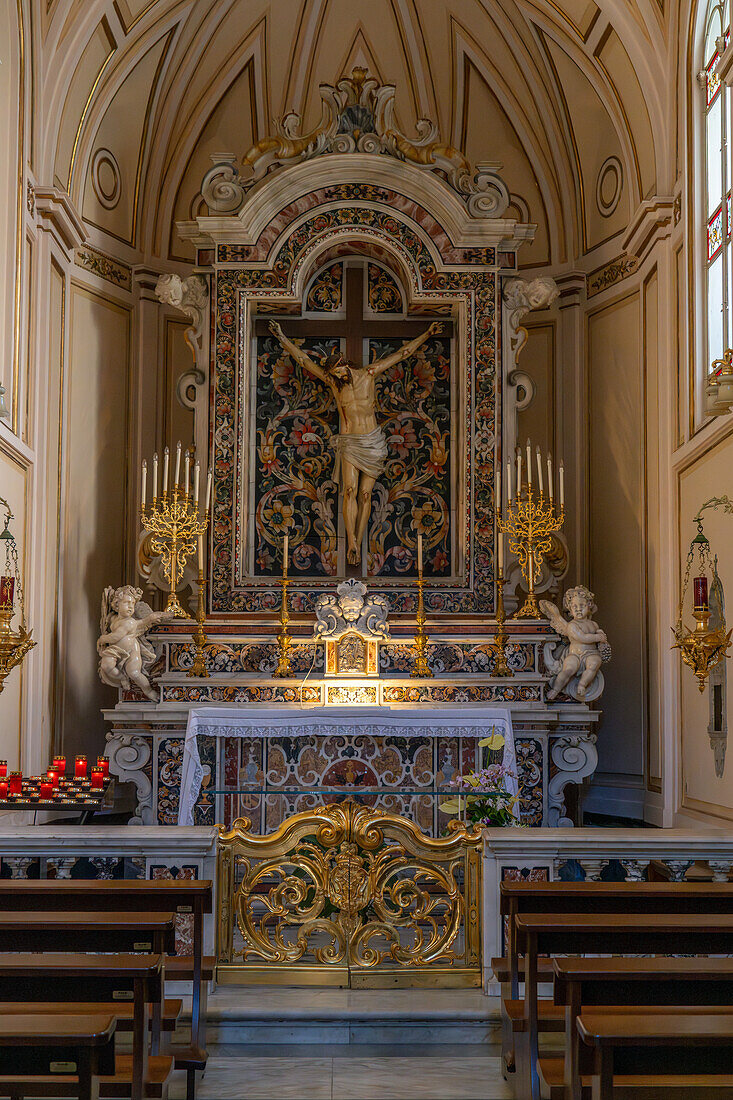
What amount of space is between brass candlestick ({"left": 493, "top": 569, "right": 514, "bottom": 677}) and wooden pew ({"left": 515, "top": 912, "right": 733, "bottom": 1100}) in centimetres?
561

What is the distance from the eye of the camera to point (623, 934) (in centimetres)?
425

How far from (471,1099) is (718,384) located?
422cm

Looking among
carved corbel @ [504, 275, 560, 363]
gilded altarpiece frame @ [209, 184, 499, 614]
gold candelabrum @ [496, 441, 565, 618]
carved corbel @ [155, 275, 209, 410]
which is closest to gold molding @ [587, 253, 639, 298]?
carved corbel @ [504, 275, 560, 363]

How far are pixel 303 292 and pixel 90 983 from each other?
8.67m

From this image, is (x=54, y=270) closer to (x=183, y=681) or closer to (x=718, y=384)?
(x=183, y=681)

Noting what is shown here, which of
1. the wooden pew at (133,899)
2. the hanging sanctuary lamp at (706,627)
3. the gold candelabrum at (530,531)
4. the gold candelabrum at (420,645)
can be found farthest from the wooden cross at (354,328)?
the wooden pew at (133,899)

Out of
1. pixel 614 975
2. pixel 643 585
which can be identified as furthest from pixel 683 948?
pixel 643 585

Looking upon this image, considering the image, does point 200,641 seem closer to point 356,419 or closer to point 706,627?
point 356,419

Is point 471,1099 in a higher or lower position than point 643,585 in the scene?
lower

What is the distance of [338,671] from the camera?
33.2ft

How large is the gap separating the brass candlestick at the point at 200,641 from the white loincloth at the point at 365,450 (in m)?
1.73

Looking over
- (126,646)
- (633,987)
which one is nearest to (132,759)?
(126,646)

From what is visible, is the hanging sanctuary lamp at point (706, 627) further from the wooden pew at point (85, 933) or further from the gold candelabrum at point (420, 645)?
the wooden pew at point (85, 933)

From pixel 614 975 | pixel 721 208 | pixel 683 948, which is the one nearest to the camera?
pixel 614 975
